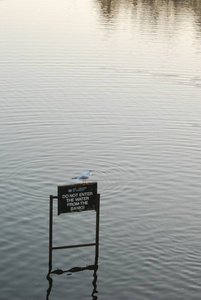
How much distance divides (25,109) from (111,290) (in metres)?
25.0

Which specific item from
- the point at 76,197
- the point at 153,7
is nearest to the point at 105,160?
the point at 76,197

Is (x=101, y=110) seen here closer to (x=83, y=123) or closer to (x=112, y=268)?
(x=83, y=123)

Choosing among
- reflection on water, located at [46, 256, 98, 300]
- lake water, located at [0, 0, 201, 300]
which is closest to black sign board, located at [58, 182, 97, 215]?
reflection on water, located at [46, 256, 98, 300]

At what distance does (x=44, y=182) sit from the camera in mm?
29453

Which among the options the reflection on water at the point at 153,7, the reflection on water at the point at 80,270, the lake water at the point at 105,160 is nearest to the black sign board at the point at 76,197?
the reflection on water at the point at 80,270

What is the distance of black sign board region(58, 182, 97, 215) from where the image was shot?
68.0ft

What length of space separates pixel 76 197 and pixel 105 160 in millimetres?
12367

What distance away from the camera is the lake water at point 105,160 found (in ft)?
70.9

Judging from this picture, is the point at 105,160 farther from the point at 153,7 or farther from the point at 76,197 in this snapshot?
the point at 153,7

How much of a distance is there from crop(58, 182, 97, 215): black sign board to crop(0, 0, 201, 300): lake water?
2433 mm

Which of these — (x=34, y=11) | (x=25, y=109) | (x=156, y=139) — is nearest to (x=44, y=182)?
(x=156, y=139)

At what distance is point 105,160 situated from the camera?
109 ft

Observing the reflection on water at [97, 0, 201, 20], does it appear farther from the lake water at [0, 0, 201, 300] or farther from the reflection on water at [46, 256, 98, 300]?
the reflection on water at [46, 256, 98, 300]

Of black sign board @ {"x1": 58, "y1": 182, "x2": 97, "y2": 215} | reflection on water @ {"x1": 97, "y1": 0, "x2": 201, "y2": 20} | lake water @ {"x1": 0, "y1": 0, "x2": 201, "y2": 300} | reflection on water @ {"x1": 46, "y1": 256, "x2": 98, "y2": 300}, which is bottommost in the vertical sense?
reflection on water @ {"x1": 46, "y1": 256, "x2": 98, "y2": 300}
